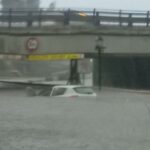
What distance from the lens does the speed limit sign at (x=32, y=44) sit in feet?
173

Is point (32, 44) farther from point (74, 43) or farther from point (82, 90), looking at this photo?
point (82, 90)

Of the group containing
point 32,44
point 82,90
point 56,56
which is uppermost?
point 32,44

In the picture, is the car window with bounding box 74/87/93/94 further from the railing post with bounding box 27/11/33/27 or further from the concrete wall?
the concrete wall

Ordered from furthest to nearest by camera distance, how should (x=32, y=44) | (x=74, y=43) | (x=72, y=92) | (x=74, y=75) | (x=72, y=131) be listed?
(x=74, y=75)
(x=74, y=43)
(x=32, y=44)
(x=72, y=92)
(x=72, y=131)

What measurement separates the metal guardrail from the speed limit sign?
1.13 metres

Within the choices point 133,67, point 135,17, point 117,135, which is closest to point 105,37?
point 135,17

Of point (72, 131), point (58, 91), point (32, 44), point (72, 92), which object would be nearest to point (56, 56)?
point (32, 44)

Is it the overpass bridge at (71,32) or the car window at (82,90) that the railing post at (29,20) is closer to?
the overpass bridge at (71,32)

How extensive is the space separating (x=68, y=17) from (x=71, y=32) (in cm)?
116

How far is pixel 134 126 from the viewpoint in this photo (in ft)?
62.0

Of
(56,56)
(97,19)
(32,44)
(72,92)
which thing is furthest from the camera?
(56,56)

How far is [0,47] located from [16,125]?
115 ft

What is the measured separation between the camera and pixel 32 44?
5312 centimetres

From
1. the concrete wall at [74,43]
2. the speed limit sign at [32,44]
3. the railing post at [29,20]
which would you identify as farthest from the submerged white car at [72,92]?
the concrete wall at [74,43]
